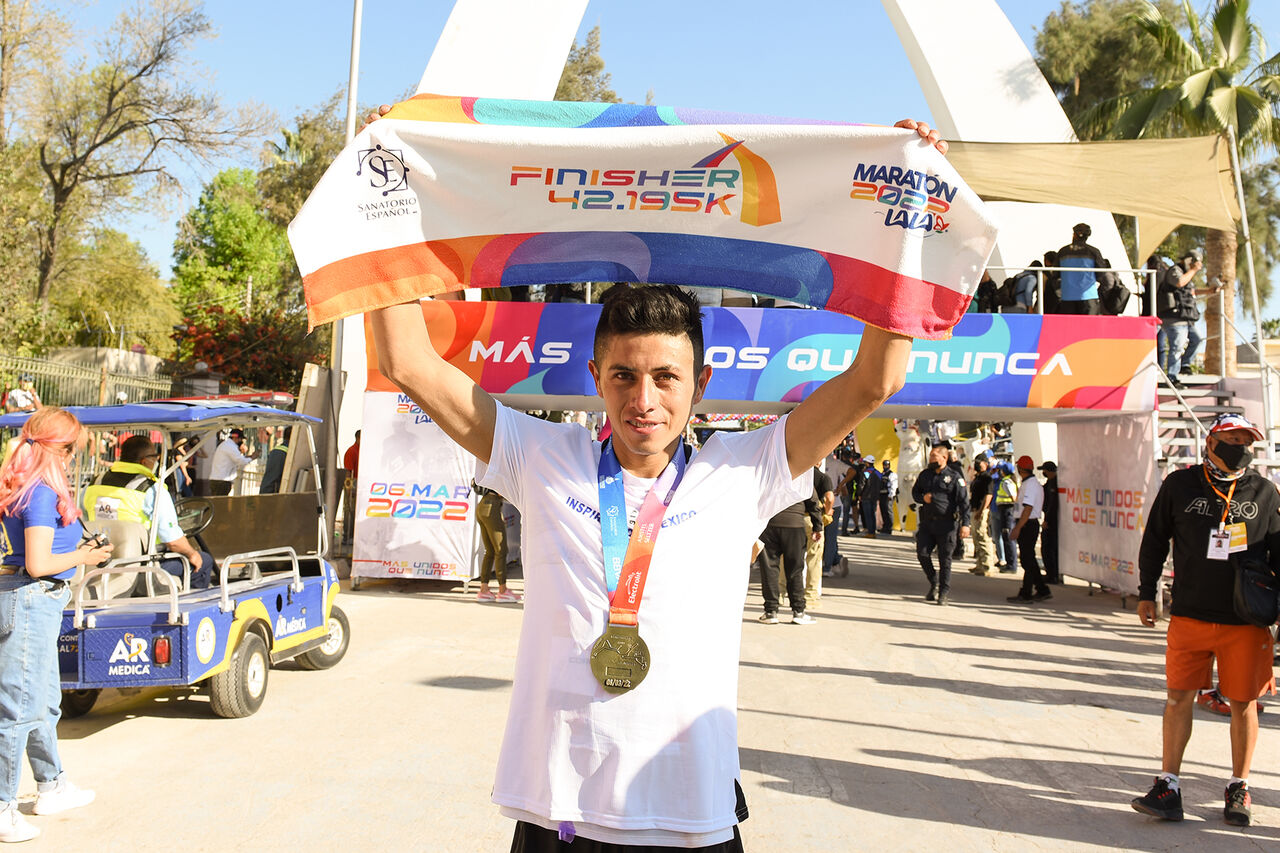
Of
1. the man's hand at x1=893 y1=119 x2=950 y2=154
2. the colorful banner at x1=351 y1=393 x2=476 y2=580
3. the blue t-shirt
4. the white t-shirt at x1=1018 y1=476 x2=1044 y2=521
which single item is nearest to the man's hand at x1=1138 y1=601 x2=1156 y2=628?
the man's hand at x1=893 y1=119 x2=950 y2=154

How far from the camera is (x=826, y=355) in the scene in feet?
42.1

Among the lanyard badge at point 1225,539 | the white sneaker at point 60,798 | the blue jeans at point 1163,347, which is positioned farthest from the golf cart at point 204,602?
the blue jeans at point 1163,347

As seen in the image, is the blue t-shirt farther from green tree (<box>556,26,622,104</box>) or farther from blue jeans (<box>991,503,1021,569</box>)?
green tree (<box>556,26,622,104</box>)

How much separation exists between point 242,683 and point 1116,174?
1136cm

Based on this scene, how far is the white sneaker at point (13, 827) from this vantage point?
4.64m

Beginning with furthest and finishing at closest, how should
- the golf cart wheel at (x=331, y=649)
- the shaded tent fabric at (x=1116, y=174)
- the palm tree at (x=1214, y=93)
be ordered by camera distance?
the palm tree at (x=1214, y=93) → the shaded tent fabric at (x=1116, y=174) → the golf cart wheel at (x=331, y=649)

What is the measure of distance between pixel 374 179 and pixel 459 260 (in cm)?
30

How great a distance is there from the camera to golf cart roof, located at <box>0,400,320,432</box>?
718 cm

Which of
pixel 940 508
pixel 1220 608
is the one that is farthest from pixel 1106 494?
pixel 1220 608

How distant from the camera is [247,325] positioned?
29.8 metres

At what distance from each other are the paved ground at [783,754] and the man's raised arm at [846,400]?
3.09m

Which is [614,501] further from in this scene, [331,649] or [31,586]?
[331,649]

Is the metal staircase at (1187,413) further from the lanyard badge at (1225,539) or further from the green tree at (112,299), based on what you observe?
the green tree at (112,299)

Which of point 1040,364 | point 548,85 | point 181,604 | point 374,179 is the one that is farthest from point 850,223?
point 548,85
